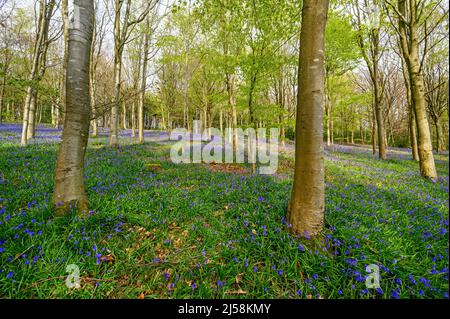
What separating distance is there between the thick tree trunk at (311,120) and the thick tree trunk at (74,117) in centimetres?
356

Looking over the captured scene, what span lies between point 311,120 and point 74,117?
3793 mm

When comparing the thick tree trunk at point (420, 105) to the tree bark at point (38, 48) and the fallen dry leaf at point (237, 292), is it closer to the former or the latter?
the fallen dry leaf at point (237, 292)

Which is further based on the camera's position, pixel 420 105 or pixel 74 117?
pixel 420 105

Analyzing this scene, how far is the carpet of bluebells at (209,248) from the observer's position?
2092 millimetres

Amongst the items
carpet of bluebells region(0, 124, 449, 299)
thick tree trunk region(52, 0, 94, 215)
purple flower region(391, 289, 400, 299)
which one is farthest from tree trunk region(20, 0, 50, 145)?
purple flower region(391, 289, 400, 299)

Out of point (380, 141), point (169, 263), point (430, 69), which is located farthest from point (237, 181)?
point (430, 69)

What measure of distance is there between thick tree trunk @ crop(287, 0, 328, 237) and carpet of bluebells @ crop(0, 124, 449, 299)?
43 cm

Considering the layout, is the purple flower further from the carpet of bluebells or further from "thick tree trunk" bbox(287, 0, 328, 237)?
"thick tree trunk" bbox(287, 0, 328, 237)

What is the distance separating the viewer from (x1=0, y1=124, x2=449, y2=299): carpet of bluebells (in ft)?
6.86

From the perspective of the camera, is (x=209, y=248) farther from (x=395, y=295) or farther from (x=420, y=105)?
(x=420, y=105)

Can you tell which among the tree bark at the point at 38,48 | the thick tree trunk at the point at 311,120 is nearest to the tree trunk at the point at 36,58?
the tree bark at the point at 38,48

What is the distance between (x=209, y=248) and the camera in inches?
108

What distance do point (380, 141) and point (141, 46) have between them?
19.2m

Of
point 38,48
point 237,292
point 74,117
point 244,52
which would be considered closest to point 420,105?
point 244,52
